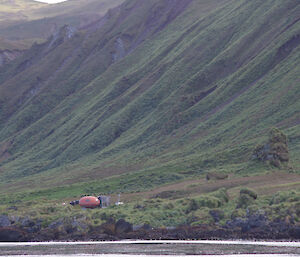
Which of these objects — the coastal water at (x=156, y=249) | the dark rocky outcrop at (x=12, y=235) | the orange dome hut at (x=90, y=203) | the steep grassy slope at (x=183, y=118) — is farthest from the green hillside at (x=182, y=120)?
the coastal water at (x=156, y=249)

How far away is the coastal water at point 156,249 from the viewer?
5622 cm

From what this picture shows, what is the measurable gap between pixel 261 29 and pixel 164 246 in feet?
392

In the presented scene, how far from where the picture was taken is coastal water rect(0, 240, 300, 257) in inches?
2213

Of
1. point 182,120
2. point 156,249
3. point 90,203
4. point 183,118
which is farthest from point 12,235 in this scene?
point 183,118

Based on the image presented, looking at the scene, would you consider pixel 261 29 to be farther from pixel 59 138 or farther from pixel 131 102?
pixel 59 138

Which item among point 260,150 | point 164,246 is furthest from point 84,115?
point 164,246

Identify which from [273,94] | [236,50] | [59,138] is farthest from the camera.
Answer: [59,138]

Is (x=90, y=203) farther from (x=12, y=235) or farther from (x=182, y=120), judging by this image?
(x=182, y=120)

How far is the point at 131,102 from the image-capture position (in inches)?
6988

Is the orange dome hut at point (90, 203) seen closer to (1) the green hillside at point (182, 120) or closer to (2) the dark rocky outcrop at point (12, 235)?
(2) the dark rocky outcrop at point (12, 235)

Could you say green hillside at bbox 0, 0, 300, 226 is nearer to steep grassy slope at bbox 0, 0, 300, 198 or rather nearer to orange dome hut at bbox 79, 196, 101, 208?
steep grassy slope at bbox 0, 0, 300, 198

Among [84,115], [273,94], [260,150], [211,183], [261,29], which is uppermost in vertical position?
[261,29]

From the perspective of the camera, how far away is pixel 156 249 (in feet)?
198

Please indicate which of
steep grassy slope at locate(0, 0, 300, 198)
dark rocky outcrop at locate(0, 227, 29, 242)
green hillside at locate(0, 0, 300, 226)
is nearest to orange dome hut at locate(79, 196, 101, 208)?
dark rocky outcrop at locate(0, 227, 29, 242)
